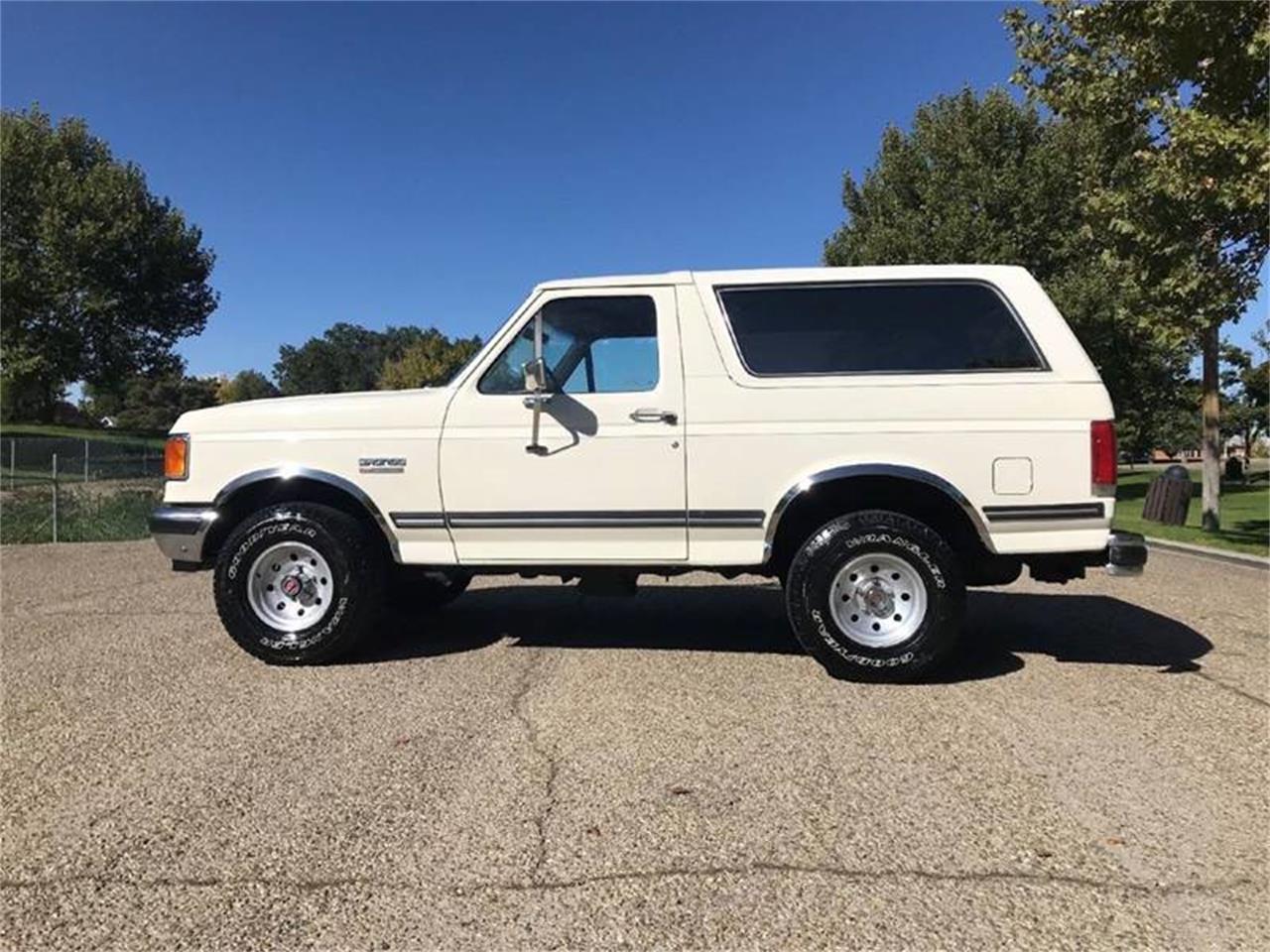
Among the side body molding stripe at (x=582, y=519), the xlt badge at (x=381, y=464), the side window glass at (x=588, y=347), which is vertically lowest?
the side body molding stripe at (x=582, y=519)

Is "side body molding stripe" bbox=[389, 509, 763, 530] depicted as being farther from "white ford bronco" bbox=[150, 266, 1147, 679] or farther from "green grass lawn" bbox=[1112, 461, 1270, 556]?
"green grass lawn" bbox=[1112, 461, 1270, 556]

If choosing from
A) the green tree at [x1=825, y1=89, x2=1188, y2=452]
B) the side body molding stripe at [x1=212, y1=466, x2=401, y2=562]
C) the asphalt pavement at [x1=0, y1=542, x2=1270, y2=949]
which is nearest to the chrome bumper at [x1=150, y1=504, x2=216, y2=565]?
the side body molding stripe at [x1=212, y1=466, x2=401, y2=562]

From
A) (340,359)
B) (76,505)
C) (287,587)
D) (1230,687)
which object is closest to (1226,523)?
(1230,687)

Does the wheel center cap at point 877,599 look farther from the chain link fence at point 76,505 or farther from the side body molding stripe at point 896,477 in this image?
the chain link fence at point 76,505

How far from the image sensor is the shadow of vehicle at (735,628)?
5.73m

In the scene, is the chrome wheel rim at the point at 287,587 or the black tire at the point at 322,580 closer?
the black tire at the point at 322,580

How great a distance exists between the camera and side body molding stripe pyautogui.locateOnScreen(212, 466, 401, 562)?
5.46 metres

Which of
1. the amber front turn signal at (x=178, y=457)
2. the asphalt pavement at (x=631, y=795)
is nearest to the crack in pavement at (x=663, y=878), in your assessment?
the asphalt pavement at (x=631, y=795)

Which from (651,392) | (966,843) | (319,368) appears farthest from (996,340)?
(319,368)

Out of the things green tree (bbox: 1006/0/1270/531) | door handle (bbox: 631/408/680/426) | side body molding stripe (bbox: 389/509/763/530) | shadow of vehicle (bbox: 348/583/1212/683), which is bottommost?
shadow of vehicle (bbox: 348/583/1212/683)

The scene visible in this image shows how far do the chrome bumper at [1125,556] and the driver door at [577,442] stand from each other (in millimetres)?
2252

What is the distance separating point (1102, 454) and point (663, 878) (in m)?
3.33

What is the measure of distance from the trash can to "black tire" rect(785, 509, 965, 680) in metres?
12.6

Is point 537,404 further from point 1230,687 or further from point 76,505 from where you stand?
point 76,505
